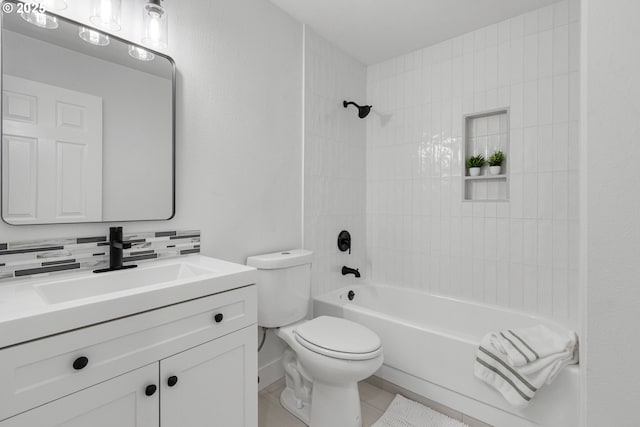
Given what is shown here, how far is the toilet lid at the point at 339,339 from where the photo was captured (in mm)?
1452

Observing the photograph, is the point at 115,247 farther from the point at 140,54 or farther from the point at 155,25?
the point at 155,25

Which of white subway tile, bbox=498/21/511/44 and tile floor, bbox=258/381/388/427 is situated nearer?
tile floor, bbox=258/381/388/427

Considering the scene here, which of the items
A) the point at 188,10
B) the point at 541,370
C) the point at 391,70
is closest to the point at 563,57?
the point at 391,70

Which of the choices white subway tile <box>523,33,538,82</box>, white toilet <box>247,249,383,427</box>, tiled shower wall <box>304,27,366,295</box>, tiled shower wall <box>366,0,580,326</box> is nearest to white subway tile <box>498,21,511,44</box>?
tiled shower wall <box>366,0,580,326</box>

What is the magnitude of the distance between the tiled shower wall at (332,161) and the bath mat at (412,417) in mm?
904

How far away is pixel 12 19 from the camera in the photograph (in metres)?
1.08

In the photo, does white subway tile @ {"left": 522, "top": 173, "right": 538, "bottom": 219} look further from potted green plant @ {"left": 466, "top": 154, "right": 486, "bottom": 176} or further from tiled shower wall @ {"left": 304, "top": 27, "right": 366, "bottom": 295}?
tiled shower wall @ {"left": 304, "top": 27, "right": 366, "bottom": 295}

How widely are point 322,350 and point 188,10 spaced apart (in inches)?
71.5

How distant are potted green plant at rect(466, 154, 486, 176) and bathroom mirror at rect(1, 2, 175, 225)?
1.98 meters

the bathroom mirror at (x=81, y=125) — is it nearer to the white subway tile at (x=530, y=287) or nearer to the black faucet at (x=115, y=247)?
the black faucet at (x=115, y=247)

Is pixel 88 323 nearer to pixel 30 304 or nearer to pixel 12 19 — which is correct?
pixel 30 304

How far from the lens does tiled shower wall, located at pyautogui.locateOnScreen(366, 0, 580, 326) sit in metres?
1.92

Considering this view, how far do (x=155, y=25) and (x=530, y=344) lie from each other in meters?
2.31

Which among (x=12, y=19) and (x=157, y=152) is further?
(x=157, y=152)
